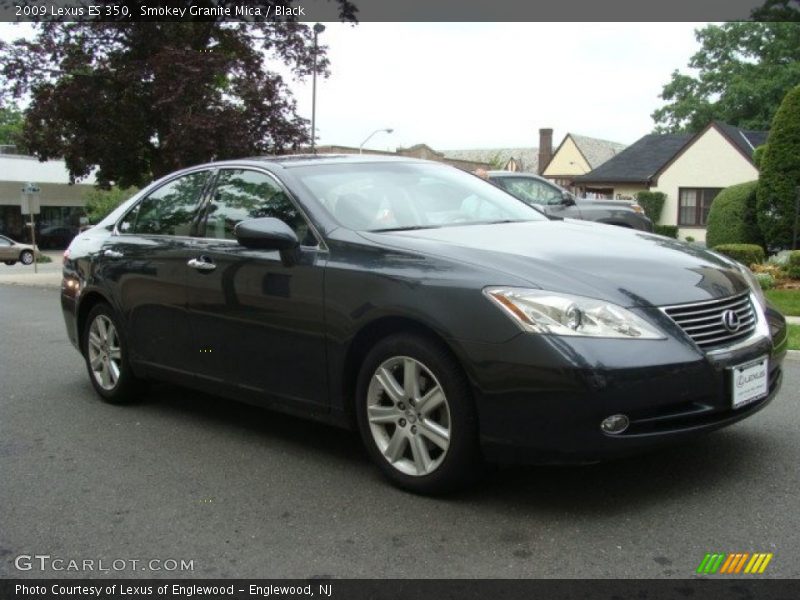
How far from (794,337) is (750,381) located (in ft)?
17.0

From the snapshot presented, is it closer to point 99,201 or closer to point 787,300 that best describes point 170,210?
point 787,300

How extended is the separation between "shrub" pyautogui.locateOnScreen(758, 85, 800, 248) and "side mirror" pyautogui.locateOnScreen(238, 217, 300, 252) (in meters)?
14.6

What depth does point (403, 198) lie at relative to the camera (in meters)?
4.84

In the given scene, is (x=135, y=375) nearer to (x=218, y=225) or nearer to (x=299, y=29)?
(x=218, y=225)

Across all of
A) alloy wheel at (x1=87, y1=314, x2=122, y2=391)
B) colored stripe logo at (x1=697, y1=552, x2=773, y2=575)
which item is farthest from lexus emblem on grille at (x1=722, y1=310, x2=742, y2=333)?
alloy wheel at (x1=87, y1=314, x2=122, y2=391)

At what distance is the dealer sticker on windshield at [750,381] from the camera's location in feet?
12.1

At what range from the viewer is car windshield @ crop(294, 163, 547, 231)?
15.1ft

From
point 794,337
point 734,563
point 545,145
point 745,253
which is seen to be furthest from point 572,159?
point 734,563

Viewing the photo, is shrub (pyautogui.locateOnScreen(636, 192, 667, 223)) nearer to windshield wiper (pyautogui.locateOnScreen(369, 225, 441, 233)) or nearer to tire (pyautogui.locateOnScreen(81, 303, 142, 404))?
tire (pyautogui.locateOnScreen(81, 303, 142, 404))

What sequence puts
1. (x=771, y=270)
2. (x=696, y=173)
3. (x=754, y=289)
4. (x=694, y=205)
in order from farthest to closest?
1. (x=694, y=205)
2. (x=696, y=173)
3. (x=771, y=270)
4. (x=754, y=289)

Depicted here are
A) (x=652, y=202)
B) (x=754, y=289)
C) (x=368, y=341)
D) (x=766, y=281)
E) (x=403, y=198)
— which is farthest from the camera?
(x=652, y=202)

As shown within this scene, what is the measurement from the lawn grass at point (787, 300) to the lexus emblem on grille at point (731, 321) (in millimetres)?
7344

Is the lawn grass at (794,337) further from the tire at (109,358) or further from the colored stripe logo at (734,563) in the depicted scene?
the tire at (109,358)

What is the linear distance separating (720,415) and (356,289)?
1.73 meters
